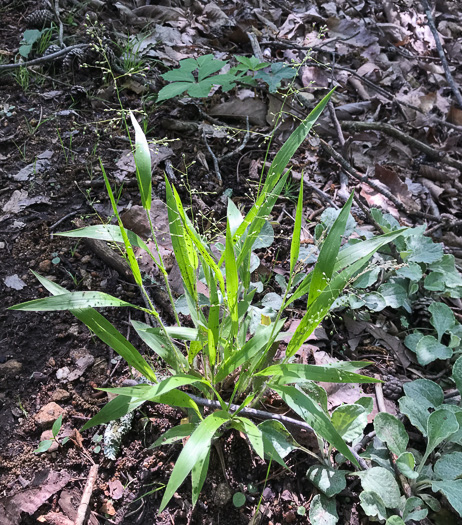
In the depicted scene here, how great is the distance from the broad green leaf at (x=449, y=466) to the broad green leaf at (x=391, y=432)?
10cm

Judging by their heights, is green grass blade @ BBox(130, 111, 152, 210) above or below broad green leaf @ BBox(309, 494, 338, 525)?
above

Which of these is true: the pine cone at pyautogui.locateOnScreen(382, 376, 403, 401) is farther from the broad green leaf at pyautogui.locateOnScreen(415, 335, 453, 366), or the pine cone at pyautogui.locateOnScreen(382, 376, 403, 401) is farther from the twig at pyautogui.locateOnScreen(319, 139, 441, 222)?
the twig at pyautogui.locateOnScreen(319, 139, 441, 222)

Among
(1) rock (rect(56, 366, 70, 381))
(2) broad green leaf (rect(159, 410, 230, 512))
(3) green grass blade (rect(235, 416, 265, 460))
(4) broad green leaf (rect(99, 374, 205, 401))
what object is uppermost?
(4) broad green leaf (rect(99, 374, 205, 401))

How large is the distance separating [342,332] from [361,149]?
112 cm

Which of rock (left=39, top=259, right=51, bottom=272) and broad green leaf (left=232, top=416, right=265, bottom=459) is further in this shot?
rock (left=39, top=259, right=51, bottom=272)

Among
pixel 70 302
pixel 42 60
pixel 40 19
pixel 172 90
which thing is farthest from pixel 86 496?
pixel 40 19

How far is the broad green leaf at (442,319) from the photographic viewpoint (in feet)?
4.76

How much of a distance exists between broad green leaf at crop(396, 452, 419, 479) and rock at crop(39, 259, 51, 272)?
133 centimetres

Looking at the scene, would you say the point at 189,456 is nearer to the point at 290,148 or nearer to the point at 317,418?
the point at 317,418

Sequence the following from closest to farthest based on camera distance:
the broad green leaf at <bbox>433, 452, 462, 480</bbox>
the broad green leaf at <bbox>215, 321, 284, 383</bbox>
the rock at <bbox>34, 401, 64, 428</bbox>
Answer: the broad green leaf at <bbox>215, 321, 284, 383</bbox>
the broad green leaf at <bbox>433, 452, 462, 480</bbox>
the rock at <bbox>34, 401, 64, 428</bbox>

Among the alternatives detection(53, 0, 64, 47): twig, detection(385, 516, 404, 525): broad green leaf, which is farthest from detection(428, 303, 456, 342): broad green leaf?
detection(53, 0, 64, 47): twig

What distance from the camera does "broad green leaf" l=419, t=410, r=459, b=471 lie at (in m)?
1.12

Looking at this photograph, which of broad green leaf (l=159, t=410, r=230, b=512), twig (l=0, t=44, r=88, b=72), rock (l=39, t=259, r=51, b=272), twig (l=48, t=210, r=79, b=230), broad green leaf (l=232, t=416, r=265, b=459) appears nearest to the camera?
broad green leaf (l=159, t=410, r=230, b=512)

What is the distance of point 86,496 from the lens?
112cm
